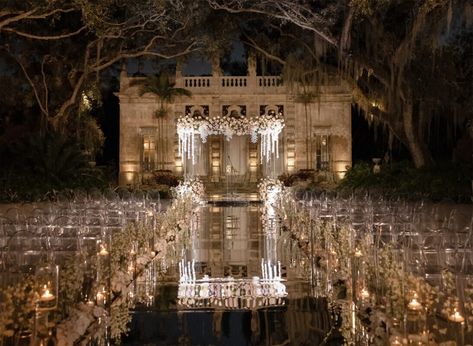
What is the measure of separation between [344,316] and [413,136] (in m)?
13.1

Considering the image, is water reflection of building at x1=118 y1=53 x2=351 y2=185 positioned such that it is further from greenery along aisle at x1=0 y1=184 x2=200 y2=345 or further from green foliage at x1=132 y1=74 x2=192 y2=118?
greenery along aisle at x1=0 y1=184 x2=200 y2=345

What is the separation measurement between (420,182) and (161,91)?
1273 cm

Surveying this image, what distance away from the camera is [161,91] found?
26469 millimetres

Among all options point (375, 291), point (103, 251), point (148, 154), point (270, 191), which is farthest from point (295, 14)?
point (148, 154)

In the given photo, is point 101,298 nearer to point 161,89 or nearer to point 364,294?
point 364,294

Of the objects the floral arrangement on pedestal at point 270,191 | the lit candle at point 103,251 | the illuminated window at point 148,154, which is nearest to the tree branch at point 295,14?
the floral arrangement on pedestal at point 270,191

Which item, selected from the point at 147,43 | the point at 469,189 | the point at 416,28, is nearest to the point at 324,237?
the point at 416,28

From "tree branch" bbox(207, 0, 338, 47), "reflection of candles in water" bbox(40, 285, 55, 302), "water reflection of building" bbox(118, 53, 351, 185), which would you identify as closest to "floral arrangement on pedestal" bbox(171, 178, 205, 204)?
"tree branch" bbox(207, 0, 338, 47)

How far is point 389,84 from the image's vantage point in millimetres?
16812

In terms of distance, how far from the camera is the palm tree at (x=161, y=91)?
2647 centimetres

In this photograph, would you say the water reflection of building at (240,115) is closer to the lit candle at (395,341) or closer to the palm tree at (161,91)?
the palm tree at (161,91)

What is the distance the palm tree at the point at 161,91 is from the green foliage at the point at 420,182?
9147mm

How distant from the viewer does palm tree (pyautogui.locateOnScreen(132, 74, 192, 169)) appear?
2647 cm

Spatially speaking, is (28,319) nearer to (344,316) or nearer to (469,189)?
(344,316)
